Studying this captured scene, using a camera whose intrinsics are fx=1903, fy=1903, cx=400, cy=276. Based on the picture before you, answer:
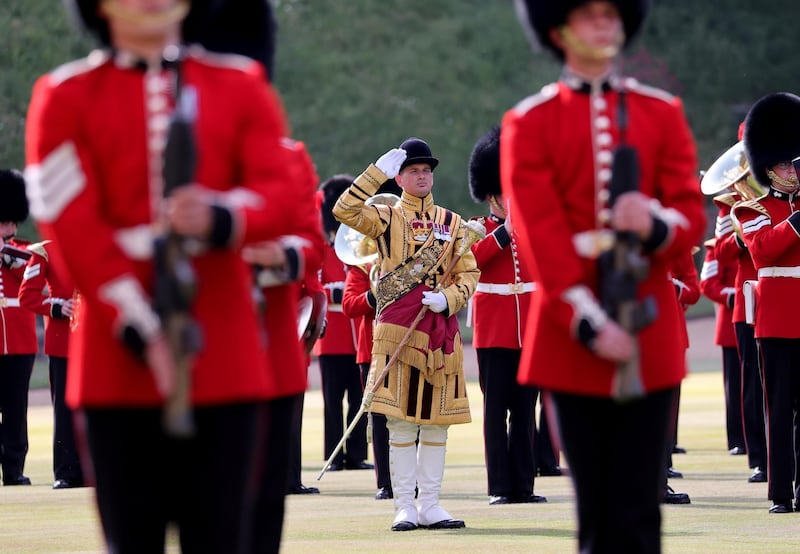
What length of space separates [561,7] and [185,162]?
122 centimetres

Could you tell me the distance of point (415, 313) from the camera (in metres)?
8.70

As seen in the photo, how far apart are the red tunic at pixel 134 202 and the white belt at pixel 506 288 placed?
249 inches

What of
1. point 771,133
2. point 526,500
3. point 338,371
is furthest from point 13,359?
point 771,133

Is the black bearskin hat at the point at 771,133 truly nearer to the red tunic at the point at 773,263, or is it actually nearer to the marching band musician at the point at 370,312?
the red tunic at the point at 773,263

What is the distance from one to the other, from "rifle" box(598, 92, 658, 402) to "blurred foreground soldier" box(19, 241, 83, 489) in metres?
7.54

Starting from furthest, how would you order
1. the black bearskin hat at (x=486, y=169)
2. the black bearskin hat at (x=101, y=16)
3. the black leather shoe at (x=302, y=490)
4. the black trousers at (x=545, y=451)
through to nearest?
the black trousers at (x=545, y=451), the black leather shoe at (x=302, y=490), the black bearskin hat at (x=486, y=169), the black bearskin hat at (x=101, y=16)

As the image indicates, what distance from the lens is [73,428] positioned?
12.0 metres

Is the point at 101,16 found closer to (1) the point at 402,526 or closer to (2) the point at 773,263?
(1) the point at 402,526

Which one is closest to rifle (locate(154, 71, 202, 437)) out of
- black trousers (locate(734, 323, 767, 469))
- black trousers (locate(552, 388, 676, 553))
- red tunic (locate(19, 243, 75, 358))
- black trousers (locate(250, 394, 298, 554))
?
black trousers (locate(552, 388, 676, 553))

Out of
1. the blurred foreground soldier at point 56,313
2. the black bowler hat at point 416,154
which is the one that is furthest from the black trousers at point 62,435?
the black bowler hat at point 416,154

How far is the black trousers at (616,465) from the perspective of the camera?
443 centimetres

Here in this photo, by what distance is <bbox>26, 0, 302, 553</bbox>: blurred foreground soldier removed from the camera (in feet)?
12.4

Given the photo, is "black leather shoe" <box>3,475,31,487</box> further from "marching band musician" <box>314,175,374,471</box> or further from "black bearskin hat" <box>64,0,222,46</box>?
"black bearskin hat" <box>64,0,222,46</box>

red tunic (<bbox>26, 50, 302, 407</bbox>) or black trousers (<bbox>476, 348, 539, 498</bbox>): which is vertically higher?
red tunic (<bbox>26, 50, 302, 407</bbox>)
